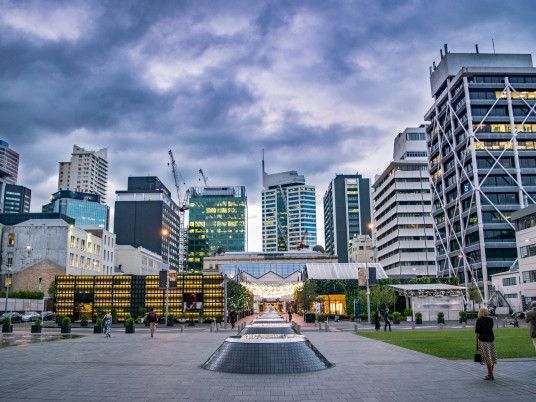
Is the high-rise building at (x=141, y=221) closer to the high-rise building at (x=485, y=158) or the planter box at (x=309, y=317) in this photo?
the high-rise building at (x=485, y=158)

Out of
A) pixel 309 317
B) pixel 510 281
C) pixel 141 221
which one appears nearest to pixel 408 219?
pixel 510 281

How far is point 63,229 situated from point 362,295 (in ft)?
214

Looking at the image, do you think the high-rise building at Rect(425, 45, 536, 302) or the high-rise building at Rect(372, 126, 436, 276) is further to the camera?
the high-rise building at Rect(372, 126, 436, 276)

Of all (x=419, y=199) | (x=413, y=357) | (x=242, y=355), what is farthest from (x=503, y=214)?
(x=242, y=355)

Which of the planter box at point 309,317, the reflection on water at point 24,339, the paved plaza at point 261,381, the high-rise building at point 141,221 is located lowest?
the planter box at point 309,317

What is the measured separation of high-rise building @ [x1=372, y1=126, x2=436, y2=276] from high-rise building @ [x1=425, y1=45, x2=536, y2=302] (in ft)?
68.0

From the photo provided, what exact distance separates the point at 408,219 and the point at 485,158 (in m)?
39.1

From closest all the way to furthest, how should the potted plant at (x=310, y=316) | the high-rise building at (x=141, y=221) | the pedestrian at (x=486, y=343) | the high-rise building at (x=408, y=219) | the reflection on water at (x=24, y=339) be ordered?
the pedestrian at (x=486, y=343) < the reflection on water at (x=24, y=339) < the potted plant at (x=310, y=316) < the high-rise building at (x=408, y=219) < the high-rise building at (x=141, y=221)

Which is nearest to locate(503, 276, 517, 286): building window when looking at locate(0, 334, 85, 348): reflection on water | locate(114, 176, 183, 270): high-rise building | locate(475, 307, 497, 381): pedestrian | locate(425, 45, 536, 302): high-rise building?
locate(425, 45, 536, 302): high-rise building

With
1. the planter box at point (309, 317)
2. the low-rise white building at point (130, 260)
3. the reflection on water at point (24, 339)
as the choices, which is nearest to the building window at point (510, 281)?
the planter box at point (309, 317)

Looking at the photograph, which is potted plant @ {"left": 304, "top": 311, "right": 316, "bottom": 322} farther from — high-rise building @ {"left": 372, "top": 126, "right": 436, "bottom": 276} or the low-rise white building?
the low-rise white building

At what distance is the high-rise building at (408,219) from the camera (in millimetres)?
126875

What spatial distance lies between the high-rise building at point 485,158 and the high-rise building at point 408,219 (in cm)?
2073

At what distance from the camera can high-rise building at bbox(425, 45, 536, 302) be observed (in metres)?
89.1
